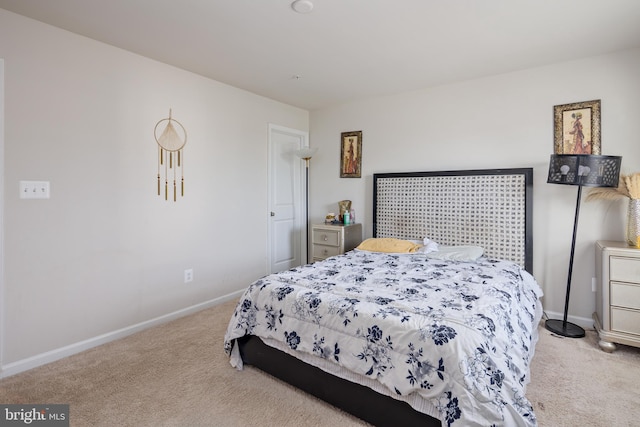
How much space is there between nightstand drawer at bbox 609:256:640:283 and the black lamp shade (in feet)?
1.91

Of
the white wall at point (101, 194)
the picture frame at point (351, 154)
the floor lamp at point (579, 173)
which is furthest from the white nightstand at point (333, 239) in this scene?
the floor lamp at point (579, 173)

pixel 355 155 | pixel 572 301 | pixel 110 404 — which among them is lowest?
pixel 110 404

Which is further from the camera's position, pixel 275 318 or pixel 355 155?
pixel 355 155

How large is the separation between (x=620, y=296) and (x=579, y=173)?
952 mm

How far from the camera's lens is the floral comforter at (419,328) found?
4.41 ft

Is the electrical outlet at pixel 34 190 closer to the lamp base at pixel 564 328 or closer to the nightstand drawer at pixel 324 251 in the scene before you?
the nightstand drawer at pixel 324 251

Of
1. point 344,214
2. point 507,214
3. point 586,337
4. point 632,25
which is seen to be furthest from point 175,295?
point 632,25

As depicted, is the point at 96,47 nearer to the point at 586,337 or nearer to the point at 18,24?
the point at 18,24

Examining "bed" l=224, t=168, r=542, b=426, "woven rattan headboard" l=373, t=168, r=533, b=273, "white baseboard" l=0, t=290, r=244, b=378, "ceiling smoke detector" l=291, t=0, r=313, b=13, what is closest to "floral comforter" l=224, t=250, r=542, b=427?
"bed" l=224, t=168, r=542, b=426

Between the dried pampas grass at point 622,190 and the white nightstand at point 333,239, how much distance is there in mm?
2260

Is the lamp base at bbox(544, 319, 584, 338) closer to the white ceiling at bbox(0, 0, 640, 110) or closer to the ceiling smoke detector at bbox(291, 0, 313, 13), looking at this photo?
the white ceiling at bbox(0, 0, 640, 110)

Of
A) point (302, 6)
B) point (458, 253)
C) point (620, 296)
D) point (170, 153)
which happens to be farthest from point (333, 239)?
point (620, 296)

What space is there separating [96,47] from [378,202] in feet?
9.96

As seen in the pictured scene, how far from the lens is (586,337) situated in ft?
8.70
